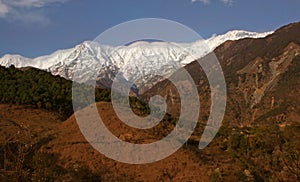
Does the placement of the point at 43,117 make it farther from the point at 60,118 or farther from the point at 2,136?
the point at 2,136

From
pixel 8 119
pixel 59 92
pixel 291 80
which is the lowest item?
pixel 8 119

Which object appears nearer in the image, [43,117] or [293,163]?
[293,163]

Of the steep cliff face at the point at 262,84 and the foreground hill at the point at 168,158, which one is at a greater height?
the steep cliff face at the point at 262,84

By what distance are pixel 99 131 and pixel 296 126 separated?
66.6 ft

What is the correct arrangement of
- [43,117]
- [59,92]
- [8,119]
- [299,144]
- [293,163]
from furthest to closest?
[59,92], [43,117], [8,119], [299,144], [293,163]

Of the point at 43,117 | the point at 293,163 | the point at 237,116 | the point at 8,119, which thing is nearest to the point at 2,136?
the point at 8,119

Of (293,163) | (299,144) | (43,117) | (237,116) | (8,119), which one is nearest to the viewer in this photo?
(293,163)

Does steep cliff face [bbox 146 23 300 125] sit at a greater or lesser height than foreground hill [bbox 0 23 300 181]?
greater

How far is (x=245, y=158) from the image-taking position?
3269 cm

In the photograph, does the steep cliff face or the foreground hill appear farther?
the steep cliff face

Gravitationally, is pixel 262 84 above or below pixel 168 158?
above

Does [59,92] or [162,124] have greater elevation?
[59,92]

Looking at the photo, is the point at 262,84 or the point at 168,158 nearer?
the point at 168,158

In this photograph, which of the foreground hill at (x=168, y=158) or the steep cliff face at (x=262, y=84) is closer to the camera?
the foreground hill at (x=168, y=158)
